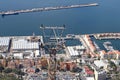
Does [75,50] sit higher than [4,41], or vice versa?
[4,41]

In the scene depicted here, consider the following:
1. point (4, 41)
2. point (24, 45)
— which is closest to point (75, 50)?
point (24, 45)

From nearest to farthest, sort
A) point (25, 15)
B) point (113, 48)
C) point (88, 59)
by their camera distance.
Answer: point (88, 59), point (113, 48), point (25, 15)

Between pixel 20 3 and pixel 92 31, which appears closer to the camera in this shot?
pixel 92 31

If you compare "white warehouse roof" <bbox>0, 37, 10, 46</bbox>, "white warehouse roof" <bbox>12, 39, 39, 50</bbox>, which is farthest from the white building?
"white warehouse roof" <bbox>0, 37, 10, 46</bbox>

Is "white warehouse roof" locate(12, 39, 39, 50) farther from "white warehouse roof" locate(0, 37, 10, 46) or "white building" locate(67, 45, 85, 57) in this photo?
"white building" locate(67, 45, 85, 57)

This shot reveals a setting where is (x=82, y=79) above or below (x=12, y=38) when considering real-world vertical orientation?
below

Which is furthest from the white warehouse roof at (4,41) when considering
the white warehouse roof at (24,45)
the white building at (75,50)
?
the white building at (75,50)

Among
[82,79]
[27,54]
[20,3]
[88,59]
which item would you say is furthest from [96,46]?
[20,3]

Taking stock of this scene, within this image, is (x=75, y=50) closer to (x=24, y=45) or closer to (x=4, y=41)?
(x=24, y=45)

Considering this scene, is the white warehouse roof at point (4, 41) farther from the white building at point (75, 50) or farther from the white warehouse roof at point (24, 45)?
the white building at point (75, 50)

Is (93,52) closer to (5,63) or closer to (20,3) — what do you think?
(5,63)

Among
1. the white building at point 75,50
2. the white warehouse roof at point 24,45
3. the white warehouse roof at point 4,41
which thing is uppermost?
the white warehouse roof at point 4,41
